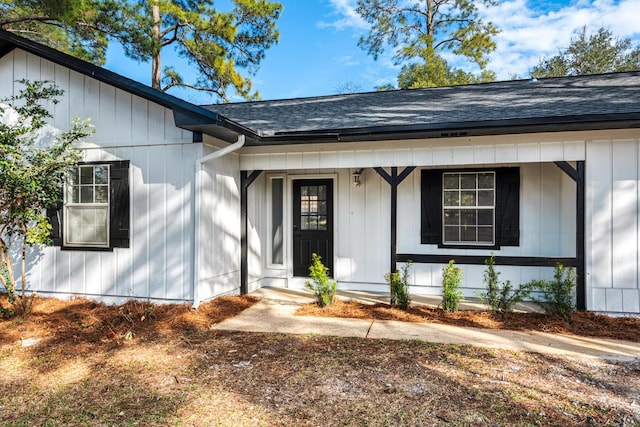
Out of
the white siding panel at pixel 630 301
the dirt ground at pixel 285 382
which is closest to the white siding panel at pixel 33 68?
the dirt ground at pixel 285 382

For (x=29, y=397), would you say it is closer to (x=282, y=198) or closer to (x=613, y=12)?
(x=282, y=198)

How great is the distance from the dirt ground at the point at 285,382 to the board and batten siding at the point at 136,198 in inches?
41.2

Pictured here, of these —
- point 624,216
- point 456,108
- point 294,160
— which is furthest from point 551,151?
point 294,160

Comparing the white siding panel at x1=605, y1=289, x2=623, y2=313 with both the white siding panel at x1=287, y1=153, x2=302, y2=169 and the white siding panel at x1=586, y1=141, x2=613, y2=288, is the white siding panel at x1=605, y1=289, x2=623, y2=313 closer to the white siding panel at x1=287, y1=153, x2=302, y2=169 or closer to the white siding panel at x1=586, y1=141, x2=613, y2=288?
the white siding panel at x1=586, y1=141, x2=613, y2=288

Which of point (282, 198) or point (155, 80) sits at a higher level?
point (155, 80)

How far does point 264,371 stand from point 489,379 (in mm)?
1931

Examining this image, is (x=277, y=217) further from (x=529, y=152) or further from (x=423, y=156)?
(x=529, y=152)

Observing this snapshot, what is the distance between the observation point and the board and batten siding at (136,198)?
5480 millimetres

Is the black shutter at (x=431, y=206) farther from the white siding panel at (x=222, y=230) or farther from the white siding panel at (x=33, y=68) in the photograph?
the white siding panel at (x=33, y=68)

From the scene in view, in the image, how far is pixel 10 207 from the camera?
4.87m

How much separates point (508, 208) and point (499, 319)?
78.1 inches

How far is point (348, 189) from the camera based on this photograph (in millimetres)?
6902

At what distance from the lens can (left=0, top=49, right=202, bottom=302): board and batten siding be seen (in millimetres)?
5480

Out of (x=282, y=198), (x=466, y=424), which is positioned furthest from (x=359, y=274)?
(x=466, y=424)
